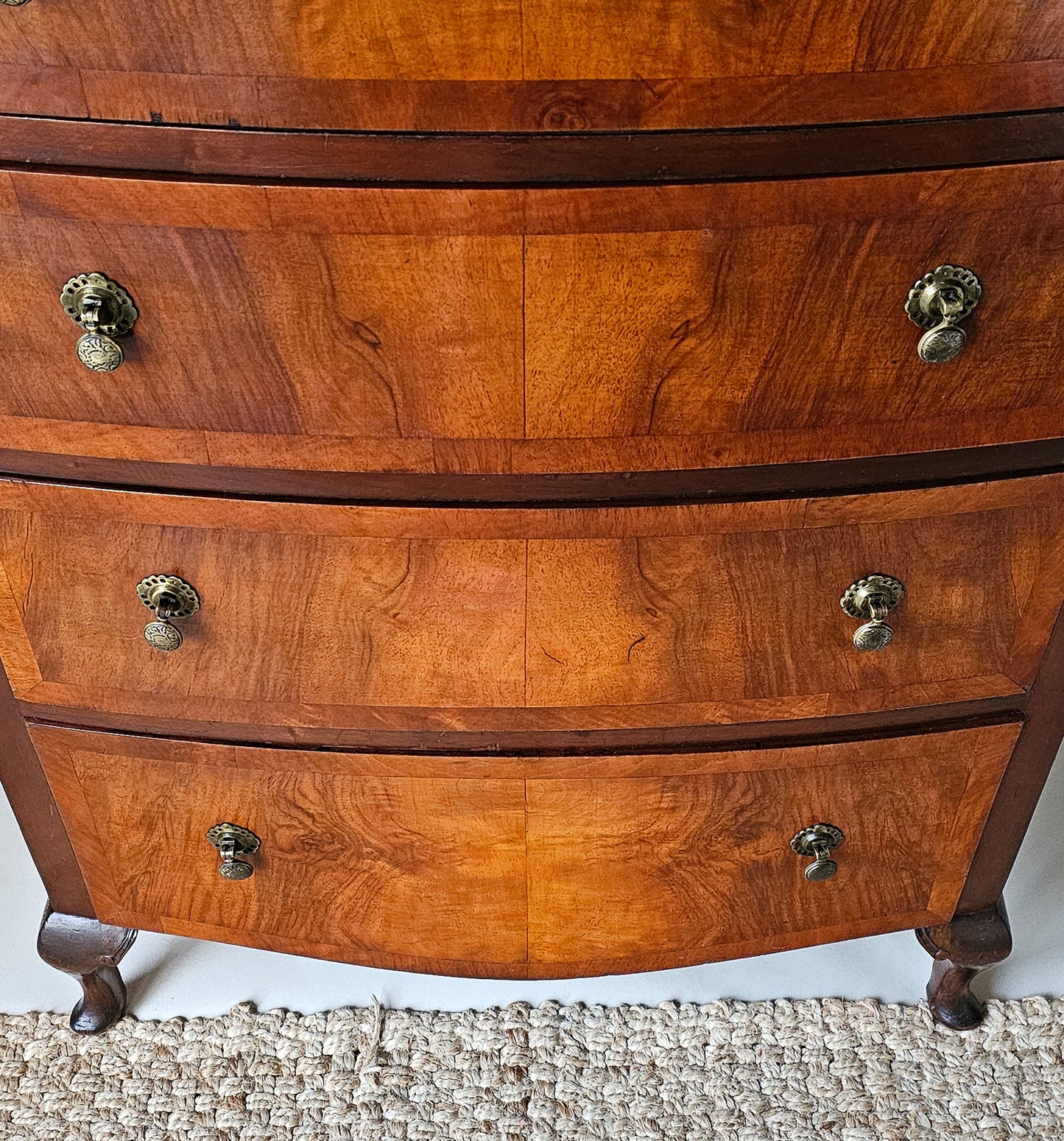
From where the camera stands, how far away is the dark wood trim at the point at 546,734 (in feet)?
2.88

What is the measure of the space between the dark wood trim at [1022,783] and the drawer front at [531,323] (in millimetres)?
222

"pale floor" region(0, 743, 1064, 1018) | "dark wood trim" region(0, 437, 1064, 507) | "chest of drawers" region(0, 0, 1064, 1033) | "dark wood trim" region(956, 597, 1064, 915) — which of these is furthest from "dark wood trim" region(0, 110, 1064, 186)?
"pale floor" region(0, 743, 1064, 1018)

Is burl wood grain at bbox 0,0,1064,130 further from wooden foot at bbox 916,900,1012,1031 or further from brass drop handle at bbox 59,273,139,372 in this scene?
wooden foot at bbox 916,900,1012,1031

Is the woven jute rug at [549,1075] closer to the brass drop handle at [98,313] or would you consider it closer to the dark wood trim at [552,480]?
the dark wood trim at [552,480]

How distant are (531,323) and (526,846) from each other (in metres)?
0.44

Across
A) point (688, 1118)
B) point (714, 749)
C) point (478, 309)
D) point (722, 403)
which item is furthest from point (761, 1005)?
point (478, 309)

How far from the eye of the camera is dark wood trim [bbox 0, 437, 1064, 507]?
0.76 meters

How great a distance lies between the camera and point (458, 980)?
1.16 meters

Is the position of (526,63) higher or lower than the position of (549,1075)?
higher

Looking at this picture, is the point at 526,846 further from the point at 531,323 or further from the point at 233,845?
the point at 531,323

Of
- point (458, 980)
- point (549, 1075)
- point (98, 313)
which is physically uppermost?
point (98, 313)

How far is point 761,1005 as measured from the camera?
1.12 metres

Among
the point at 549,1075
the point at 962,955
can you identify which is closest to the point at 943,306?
the point at 962,955

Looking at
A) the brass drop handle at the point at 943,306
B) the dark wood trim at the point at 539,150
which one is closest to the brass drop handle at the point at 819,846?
the brass drop handle at the point at 943,306
